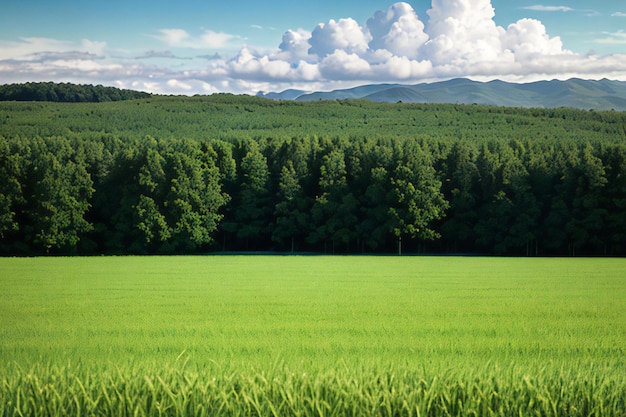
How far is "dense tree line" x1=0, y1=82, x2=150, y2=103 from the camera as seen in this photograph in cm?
14288

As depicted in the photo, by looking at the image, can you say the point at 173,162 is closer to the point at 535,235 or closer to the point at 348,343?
the point at 535,235

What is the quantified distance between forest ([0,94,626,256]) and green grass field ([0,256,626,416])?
3156 centimetres

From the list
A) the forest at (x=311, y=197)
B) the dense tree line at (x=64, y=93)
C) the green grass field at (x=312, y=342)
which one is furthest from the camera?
the dense tree line at (x=64, y=93)

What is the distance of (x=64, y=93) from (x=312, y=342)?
15493 cm

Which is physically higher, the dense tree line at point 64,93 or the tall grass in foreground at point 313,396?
the dense tree line at point 64,93

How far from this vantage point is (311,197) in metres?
87.1

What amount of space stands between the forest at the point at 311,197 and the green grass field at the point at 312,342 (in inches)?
1242

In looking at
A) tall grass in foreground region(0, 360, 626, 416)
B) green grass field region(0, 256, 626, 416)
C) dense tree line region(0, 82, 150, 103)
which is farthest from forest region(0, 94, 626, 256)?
tall grass in foreground region(0, 360, 626, 416)

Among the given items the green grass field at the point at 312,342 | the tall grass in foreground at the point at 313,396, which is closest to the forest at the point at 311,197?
the green grass field at the point at 312,342

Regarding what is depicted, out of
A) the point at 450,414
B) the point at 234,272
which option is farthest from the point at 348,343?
the point at 234,272

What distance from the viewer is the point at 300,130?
5246 inches

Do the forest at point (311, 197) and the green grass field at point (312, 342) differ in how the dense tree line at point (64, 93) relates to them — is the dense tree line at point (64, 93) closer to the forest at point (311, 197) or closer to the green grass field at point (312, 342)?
the forest at point (311, 197)

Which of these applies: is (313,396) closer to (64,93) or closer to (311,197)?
(311,197)

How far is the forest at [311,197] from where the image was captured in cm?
7650
